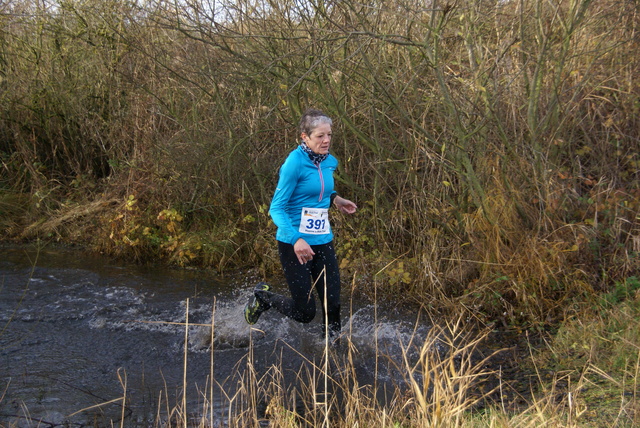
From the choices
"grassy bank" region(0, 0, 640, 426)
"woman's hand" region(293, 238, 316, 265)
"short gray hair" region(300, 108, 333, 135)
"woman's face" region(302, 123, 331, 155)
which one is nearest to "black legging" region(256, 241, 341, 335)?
"woman's hand" region(293, 238, 316, 265)

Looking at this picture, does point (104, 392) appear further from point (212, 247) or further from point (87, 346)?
point (212, 247)

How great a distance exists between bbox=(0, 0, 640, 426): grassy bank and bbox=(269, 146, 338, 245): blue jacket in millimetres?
850

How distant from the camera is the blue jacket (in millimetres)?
4719

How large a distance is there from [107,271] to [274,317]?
9.48 ft

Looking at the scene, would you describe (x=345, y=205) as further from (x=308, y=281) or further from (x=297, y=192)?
(x=308, y=281)

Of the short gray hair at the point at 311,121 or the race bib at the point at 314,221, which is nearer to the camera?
→ the short gray hair at the point at 311,121

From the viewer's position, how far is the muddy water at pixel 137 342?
4441 millimetres

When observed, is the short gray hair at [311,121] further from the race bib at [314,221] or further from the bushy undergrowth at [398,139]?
the bushy undergrowth at [398,139]

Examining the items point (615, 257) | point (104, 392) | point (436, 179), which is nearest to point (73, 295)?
point (104, 392)

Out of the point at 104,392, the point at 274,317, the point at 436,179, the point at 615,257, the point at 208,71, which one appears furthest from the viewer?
the point at 208,71

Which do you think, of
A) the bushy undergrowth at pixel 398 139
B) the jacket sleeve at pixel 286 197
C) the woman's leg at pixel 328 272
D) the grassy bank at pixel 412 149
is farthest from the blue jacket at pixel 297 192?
the bushy undergrowth at pixel 398 139

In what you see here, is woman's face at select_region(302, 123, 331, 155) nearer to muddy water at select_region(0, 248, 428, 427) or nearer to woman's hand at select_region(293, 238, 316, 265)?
woman's hand at select_region(293, 238, 316, 265)

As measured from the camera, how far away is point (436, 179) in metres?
7.12

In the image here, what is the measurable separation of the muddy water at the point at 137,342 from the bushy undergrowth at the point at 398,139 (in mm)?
796
